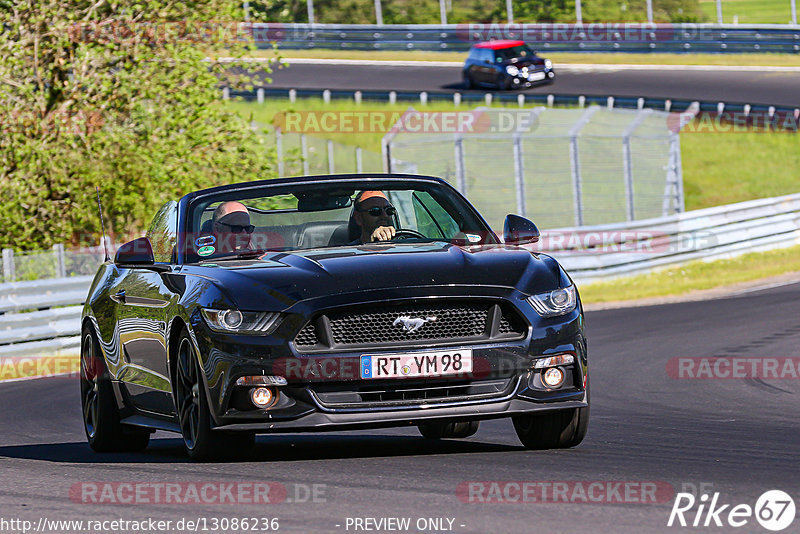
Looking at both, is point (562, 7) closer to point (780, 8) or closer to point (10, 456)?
point (780, 8)

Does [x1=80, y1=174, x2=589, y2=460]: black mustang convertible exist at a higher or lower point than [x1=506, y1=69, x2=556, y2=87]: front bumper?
higher

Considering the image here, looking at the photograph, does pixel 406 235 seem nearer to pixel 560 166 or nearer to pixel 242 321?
pixel 242 321

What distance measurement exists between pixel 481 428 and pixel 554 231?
13537mm

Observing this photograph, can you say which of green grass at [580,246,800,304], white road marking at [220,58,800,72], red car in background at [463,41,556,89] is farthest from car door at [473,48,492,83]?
green grass at [580,246,800,304]

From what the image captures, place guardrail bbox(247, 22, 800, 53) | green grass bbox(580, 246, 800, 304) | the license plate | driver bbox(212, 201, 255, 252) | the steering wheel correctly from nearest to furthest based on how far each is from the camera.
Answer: the license plate
driver bbox(212, 201, 255, 252)
the steering wheel
green grass bbox(580, 246, 800, 304)
guardrail bbox(247, 22, 800, 53)

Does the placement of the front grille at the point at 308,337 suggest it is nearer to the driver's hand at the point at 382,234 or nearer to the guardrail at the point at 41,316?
the driver's hand at the point at 382,234

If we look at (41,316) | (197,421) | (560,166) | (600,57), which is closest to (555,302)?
(197,421)

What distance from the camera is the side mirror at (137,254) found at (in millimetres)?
8539

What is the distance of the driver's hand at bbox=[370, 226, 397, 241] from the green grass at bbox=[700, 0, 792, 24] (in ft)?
172

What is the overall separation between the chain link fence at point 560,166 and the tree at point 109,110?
318cm

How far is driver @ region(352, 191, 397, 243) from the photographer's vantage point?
843 cm

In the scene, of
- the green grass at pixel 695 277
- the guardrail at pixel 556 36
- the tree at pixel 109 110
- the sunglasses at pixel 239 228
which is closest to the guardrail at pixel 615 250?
the green grass at pixel 695 277

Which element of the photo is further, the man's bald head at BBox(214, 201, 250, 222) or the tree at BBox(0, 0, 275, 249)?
the tree at BBox(0, 0, 275, 249)

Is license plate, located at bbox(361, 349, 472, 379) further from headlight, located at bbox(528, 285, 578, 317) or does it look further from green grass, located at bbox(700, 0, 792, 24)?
green grass, located at bbox(700, 0, 792, 24)
